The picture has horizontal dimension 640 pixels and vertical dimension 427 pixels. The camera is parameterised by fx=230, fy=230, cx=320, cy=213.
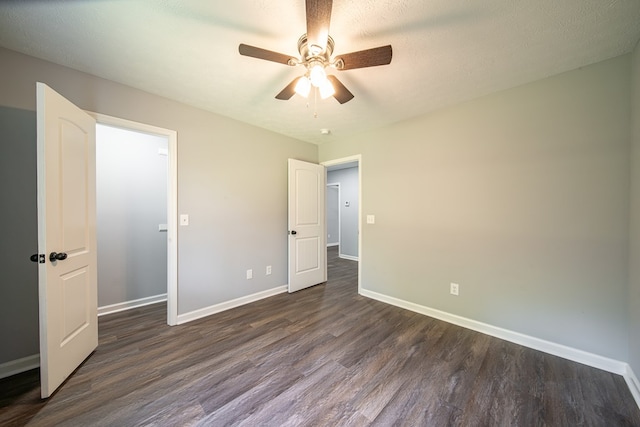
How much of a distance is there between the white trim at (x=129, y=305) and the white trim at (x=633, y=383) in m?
4.54

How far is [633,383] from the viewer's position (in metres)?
1.59

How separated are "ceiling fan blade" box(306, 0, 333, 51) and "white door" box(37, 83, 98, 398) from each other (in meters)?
1.75

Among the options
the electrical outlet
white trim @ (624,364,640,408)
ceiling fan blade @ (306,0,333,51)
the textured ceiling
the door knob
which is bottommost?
white trim @ (624,364,640,408)

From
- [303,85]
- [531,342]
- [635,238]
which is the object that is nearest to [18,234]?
[303,85]

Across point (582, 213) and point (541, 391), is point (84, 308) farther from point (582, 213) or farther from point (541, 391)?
point (582, 213)

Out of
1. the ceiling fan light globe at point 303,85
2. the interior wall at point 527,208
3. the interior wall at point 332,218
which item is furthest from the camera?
the interior wall at point 332,218

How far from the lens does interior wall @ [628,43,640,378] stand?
1564 mm

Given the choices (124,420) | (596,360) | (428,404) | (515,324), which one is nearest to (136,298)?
(124,420)

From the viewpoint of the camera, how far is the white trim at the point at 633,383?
1511 millimetres

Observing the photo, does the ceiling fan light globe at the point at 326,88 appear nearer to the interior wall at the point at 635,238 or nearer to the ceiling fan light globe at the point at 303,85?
the ceiling fan light globe at the point at 303,85

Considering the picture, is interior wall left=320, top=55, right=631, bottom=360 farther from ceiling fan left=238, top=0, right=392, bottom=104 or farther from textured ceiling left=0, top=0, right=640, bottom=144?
ceiling fan left=238, top=0, right=392, bottom=104

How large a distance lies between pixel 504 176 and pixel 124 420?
11.3ft

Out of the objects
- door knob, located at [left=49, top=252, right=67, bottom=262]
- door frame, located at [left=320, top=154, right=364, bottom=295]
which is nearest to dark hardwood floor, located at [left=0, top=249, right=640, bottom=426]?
door knob, located at [left=49, top=252, right=67, bottom=262]

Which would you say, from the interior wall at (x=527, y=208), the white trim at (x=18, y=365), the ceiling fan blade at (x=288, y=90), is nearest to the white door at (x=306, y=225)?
the interior wall at (x=527, y=208)
